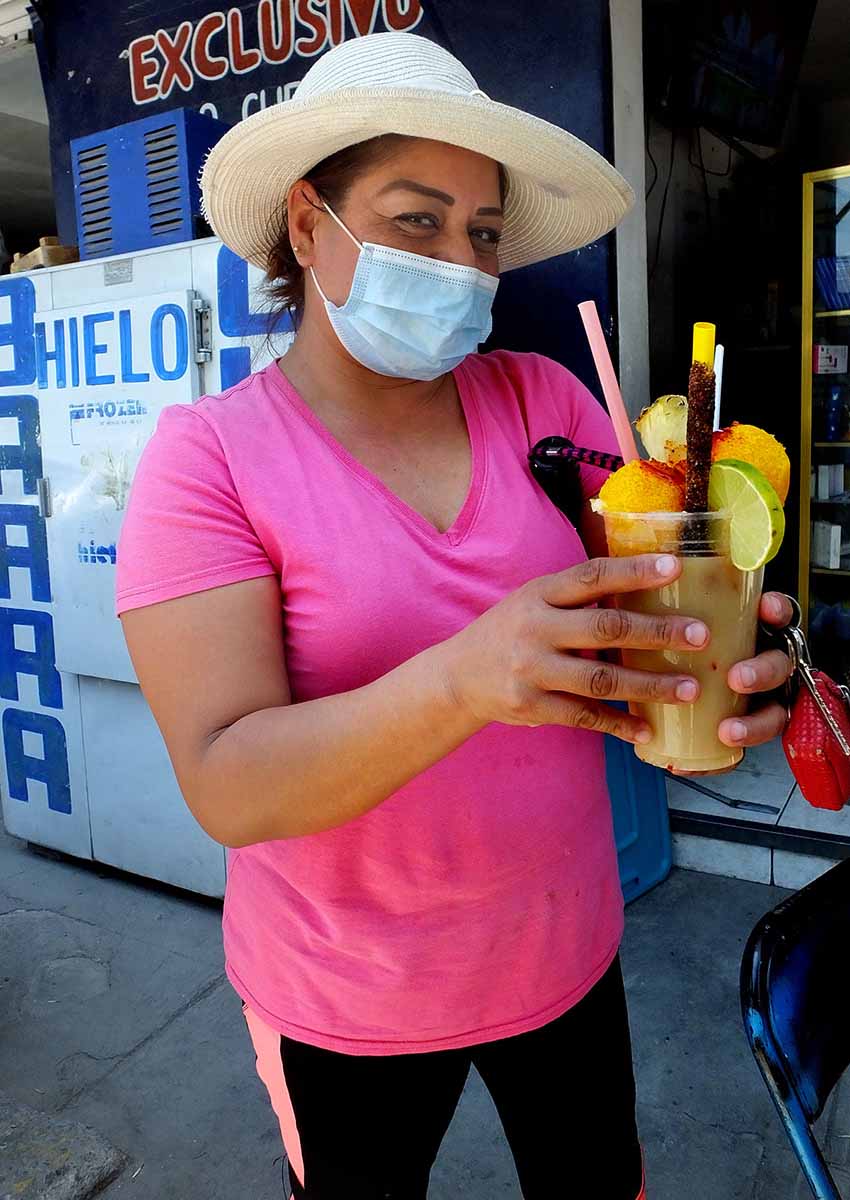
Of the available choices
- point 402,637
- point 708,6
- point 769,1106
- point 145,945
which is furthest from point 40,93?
point 769,1106

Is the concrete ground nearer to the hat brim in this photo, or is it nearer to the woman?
the woman

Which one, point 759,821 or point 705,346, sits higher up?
point 705,346

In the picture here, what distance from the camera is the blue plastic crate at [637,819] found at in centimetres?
313

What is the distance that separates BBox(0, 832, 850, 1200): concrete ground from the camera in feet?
7.32

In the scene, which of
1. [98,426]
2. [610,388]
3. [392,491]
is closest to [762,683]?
[610,388]

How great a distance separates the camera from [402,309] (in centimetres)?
126

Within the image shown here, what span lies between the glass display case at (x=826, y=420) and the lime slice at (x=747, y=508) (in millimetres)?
3734

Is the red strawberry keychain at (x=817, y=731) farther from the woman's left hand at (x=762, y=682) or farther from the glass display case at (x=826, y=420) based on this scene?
the glass display case at (x=826, y=420)

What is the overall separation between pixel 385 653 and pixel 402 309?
0.48 meters

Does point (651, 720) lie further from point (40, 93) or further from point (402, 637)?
point (40, 93)

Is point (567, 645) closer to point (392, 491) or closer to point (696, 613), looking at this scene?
point (696, 613)

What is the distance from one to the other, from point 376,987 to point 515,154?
1.11 meters

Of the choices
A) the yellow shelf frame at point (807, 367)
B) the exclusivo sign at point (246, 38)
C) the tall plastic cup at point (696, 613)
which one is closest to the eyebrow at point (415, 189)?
the tall plastic cup at point (696, 613)

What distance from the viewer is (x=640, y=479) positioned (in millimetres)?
920
